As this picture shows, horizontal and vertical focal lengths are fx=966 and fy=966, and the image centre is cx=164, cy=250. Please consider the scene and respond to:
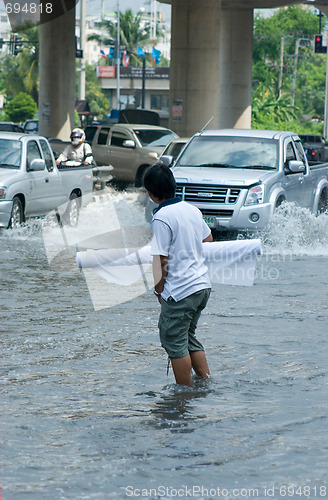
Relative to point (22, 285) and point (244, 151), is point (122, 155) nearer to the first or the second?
point (244, 151)

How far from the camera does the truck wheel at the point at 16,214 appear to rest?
50.9 ft

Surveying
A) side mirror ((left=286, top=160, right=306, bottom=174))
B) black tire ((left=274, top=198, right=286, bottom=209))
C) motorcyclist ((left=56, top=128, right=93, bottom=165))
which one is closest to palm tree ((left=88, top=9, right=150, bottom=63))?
motorcyclist ((left=56, top=128, right=93, bottom=165))

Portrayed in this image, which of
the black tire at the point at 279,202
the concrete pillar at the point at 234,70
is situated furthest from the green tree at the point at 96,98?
the black tire at the point at 279,202

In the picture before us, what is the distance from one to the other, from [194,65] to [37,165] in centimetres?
1805

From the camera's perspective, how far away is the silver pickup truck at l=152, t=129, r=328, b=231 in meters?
14.1

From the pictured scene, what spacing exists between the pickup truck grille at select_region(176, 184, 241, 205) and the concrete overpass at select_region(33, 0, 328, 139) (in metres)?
19.3

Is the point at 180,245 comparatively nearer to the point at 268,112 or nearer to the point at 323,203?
the point at 323,203

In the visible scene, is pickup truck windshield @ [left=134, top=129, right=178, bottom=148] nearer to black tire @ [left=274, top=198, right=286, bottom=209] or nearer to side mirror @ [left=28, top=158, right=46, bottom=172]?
side mirror @ [left=28, top=158, right=46, bottom=172]

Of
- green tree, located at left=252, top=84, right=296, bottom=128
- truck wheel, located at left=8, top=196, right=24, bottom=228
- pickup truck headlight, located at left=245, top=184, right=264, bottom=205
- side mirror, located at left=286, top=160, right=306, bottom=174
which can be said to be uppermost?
side mirror, located at left=286, top=160, right=306, bottom=174

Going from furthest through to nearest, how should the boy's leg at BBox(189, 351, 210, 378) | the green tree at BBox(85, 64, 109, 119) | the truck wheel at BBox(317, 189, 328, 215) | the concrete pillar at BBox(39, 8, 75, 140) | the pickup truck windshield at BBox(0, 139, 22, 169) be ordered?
the green tree at BBox(85, 64, 109, 119) → the concrete pillar at BBox(39, 8, 75, 140) → the truck wheel at BBox(317, 189, 328, 215) → the pickup truck windshield at BBox(0, 139, 22, 169) → the boy's leg at BBox(189, 351, 210, 378)

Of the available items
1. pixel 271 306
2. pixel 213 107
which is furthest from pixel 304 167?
pixel 213 107

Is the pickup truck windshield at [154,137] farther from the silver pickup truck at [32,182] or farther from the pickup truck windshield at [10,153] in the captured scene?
the pickup truck windshield at [10,153]

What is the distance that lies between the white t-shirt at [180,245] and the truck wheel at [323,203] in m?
10.9

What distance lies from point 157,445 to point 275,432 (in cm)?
77
